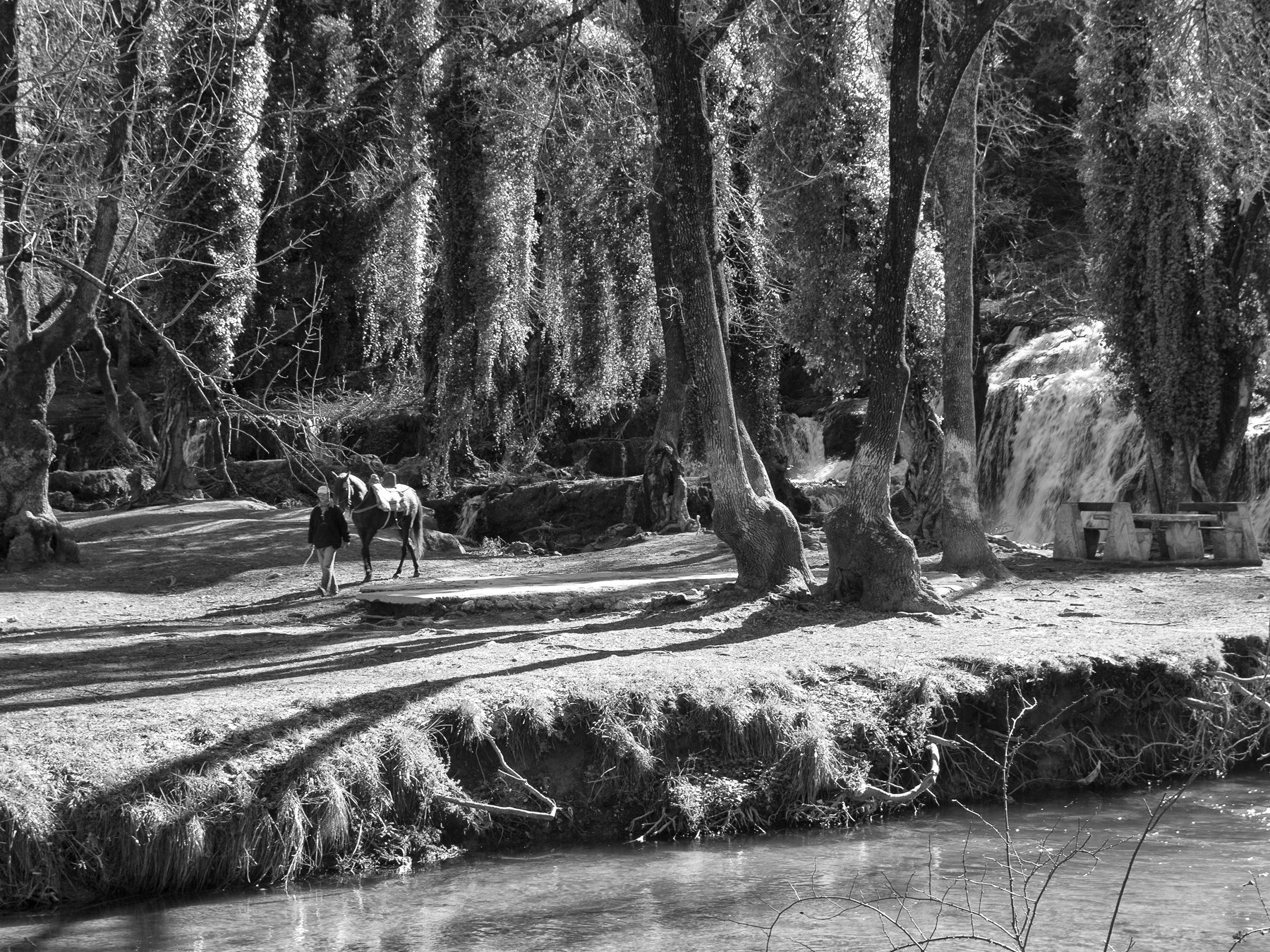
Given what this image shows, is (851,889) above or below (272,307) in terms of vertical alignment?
below

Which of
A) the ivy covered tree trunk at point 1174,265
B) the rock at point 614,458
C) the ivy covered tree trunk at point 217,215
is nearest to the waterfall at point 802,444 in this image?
the rock at point 614,458

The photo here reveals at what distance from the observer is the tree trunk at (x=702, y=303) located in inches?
470

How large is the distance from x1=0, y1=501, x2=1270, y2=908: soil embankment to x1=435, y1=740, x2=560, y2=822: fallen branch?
0.22 feet

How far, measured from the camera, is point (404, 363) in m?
29.6

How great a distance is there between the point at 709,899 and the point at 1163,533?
11.5 meters

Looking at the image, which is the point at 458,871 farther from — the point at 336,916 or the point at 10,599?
the point at 10,599

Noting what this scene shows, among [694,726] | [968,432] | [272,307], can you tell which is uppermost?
[272,307]

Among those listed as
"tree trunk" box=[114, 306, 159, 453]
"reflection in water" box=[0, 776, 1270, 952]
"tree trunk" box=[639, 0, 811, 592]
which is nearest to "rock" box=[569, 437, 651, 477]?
"tree trunk" box=[114, 306, 159, 453]

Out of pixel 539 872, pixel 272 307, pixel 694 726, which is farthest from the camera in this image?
pixel 272 307

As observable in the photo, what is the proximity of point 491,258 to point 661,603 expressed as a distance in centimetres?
1050

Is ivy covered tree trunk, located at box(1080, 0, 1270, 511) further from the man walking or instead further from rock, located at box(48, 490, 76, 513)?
rock, located at box(48, 490, 76, 513)

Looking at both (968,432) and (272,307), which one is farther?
(272,307)

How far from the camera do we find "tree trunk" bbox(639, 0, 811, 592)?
470 inches

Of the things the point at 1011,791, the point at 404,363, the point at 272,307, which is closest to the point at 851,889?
the point at 1011,791
